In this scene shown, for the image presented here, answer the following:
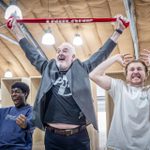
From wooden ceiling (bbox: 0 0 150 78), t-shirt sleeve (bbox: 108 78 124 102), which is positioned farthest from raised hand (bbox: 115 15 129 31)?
wooden ceiling (bbox: 0 0 150 78)

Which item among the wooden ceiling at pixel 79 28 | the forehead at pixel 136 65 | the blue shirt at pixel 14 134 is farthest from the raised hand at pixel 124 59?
the wooden ceiling at pixel 79 28

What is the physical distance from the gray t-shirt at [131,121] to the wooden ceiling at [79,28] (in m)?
1.93

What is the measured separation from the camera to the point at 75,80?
272cm

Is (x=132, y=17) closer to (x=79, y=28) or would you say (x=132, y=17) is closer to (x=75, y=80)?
(x=79, y=28)

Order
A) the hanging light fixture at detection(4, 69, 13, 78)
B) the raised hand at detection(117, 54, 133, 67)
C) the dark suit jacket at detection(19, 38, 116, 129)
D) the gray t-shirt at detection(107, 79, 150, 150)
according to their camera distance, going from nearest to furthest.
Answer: the gray t-shirt at detection(107, 79, 150, 150) → the dark suit jacket at detection(19, 38, 116, 129) → the raised hand at detection(117, 54, 133, 67) → the hanging light fixture at detection(4, 69, 13, 78)

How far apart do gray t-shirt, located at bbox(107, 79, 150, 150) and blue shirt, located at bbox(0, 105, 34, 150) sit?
33.7 inches

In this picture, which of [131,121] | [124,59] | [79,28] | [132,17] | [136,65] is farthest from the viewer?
[79,28]

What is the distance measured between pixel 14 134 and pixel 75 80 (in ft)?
2.76

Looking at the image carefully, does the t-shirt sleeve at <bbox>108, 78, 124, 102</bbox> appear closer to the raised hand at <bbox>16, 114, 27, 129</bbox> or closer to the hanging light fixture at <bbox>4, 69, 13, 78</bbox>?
the raised hand at <bbox>16, 114, 27, 129</bbox>

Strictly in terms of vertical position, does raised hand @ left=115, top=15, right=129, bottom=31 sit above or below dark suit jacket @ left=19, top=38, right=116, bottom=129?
above

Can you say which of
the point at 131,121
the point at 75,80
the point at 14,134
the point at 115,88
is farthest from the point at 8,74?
the point at 131,121

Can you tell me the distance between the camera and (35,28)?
726 cm

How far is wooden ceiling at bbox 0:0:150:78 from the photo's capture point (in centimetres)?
→ 578

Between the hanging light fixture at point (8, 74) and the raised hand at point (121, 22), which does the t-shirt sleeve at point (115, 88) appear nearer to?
the raised hand at point (121, 22)
